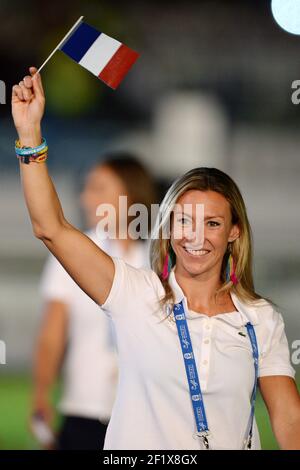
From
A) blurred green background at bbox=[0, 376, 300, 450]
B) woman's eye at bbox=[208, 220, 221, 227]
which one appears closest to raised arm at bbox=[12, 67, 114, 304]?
woman's eye at bbox=[208, 220, 221, 227]

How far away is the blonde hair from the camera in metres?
2.36

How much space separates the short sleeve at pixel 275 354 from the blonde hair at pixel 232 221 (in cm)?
8

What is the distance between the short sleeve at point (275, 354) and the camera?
2.31 metres

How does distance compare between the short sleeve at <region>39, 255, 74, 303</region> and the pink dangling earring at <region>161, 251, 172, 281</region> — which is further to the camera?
the short sleeve at <region>39, 255, 74, 303</region>

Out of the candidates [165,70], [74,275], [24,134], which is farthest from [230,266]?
[165,70]

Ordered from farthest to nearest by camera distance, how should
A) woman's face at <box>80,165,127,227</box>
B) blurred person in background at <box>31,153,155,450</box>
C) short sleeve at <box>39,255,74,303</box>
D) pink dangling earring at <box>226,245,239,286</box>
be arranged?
woman's face at <box>80,165,127,227</box>, short sleeve at <box>39,255,74,303</box>, blurred person in background at <box>31,153,155,450</box>, pink dangling earring at <box>226,245,239,286</box>

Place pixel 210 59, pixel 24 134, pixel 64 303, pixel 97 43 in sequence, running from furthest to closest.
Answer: pixel 210 59
pixel 64 303
pixel 97 43
pixel 24 134

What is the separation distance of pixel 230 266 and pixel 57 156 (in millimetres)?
5447

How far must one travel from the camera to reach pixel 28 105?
2.16 meters

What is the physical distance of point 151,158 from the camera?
774 centimetres

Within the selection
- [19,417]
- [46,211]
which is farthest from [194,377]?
[19,417]

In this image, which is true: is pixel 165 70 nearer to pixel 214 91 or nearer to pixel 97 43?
pixel 214 91

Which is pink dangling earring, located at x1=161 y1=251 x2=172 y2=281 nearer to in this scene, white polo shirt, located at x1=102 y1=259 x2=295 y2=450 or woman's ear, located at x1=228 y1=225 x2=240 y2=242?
white polo shirt, located at x1=102 y1=259 x2=295 y2=450
